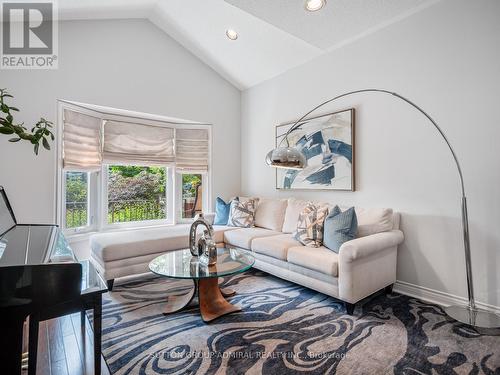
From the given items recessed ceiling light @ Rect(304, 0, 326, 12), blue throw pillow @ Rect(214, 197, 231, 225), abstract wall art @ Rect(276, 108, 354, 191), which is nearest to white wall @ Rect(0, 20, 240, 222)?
blue throw pillow @ Rect(214, 197, 231, 225)

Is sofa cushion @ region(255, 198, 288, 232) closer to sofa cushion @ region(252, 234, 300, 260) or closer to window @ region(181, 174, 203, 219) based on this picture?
sofa cushion @ region(252, 234, 300, 260)

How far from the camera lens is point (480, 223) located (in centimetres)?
231

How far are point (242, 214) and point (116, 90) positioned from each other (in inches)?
93.0

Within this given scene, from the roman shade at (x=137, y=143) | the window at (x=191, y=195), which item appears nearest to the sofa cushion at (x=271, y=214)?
the window at (x=191, y=195)

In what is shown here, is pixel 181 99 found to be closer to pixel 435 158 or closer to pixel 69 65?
pixel 69 65

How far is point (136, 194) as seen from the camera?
4.18 metres

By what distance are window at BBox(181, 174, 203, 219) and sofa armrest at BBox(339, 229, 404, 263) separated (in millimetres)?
2852

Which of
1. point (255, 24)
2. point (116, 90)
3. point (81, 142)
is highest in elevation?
point (255, 24)

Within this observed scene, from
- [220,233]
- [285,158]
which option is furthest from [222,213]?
[285,158]

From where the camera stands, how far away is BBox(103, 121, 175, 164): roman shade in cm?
387

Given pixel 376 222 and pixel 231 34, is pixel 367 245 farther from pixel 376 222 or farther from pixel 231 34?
pixel 231 34

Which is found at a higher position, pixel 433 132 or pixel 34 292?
pixel 433 132

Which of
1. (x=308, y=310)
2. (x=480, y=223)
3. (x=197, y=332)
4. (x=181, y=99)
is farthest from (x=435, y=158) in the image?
(x=181, y=99)

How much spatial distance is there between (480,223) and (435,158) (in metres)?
0.66
